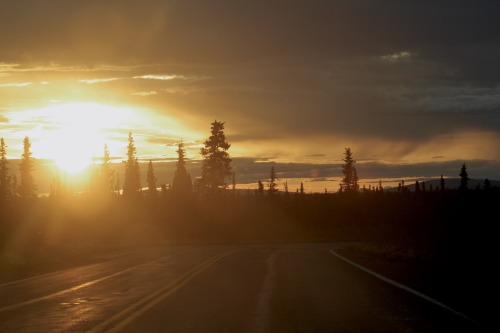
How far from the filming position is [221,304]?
47.8 ft

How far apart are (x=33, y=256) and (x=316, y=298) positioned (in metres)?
21.8

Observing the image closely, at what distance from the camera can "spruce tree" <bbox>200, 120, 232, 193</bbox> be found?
98438mm

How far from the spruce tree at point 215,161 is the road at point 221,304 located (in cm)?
7485

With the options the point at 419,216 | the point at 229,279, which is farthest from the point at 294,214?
the point at 229,279

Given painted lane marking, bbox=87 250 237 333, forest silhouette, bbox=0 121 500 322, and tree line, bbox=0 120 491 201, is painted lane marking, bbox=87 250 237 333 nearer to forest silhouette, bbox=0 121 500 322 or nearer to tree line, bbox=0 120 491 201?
forest silhouette, bbox=0 121 500 322

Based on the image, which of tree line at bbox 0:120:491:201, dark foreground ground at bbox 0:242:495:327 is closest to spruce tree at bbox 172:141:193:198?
tree line at bbox 0:120:491:201

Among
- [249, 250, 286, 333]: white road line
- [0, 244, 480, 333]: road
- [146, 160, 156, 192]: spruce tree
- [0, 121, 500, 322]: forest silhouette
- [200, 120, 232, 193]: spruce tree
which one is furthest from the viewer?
[146, 160, 156, 192]: spruce tree

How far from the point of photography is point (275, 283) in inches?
755

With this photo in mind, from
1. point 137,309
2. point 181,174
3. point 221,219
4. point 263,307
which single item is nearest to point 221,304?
point 263,307

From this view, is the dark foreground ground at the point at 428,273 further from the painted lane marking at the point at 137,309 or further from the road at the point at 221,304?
the painted lane marking at the point at 137,309

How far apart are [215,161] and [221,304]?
84.9 meters

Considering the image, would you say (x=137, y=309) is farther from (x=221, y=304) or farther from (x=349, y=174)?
(x=349, y=174)

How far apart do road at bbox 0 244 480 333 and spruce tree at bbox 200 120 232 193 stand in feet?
246

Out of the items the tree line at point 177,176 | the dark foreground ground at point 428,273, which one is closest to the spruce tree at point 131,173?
the tree line at point 177,176
